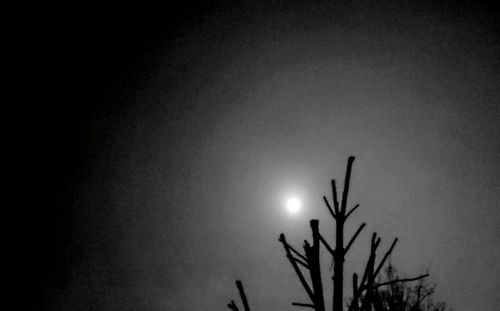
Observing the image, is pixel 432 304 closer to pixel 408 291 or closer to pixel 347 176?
pixel 408 291

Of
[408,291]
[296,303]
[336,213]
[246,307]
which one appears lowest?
[246,307]

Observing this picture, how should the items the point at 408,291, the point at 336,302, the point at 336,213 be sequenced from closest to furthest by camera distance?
the point at 336,302 < the point at 336,213 < the point at 408,291

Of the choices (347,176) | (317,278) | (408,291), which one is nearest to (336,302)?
Answer: (317,278)

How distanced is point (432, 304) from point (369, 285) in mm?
21860

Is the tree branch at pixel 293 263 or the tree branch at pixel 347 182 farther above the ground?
the tree branch at pixel 347 182

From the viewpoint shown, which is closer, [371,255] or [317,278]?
[317,278]

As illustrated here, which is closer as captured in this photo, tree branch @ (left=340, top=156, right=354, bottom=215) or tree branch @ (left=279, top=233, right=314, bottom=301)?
tree branch @ (left=340, top=156, right=354, bottom=215)

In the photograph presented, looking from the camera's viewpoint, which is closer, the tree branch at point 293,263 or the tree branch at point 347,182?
the tree branch at point 347,182

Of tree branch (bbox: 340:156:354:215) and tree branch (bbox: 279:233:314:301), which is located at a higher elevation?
tree branch (bbox: 340:156:354:215)

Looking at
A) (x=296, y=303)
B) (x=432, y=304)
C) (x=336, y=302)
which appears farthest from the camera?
(x=432, y=304)

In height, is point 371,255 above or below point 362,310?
above

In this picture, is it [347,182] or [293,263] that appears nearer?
[347,182]

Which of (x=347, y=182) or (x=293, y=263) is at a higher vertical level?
(x=347, y=182)

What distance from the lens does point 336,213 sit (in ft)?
9.61
